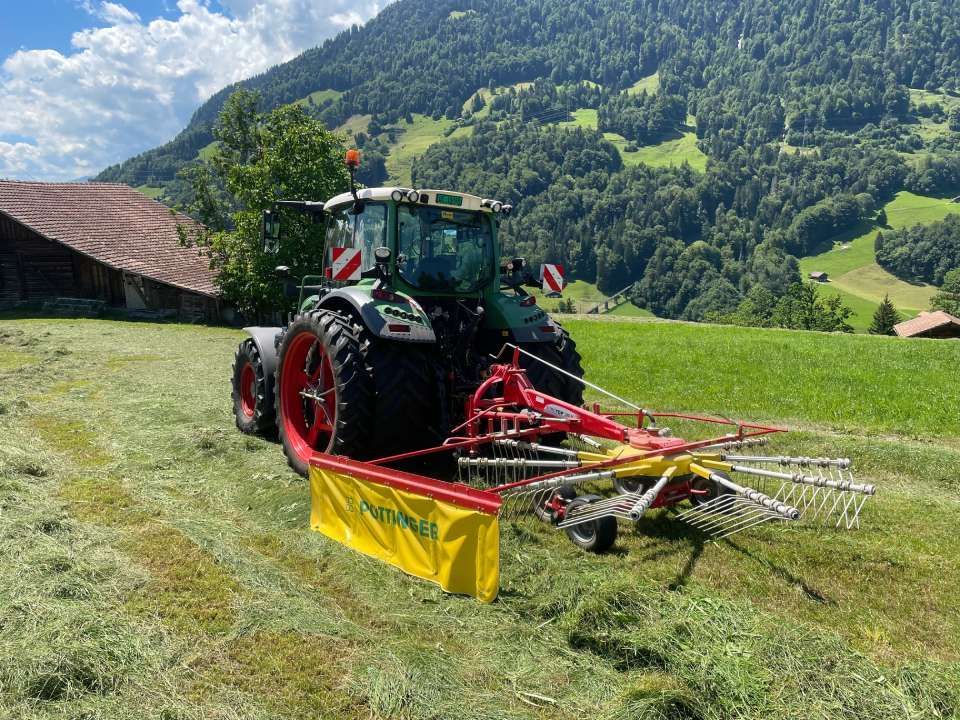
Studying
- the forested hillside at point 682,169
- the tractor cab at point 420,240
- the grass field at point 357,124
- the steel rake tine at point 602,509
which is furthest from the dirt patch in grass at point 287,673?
the grass field at point 357,124

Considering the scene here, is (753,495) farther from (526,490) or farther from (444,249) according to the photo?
(444,249)

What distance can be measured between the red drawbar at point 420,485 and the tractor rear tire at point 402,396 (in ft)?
2.05

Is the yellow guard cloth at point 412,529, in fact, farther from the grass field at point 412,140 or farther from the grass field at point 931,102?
the grass field at point 931,102

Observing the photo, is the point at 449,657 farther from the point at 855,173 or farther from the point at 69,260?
the point at 855,173

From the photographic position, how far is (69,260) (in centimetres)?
2647

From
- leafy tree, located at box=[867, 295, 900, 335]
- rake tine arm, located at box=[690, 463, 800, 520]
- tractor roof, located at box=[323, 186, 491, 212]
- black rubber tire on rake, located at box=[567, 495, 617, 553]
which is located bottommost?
leafy tree, located at box=[867, 295, 900, 335]

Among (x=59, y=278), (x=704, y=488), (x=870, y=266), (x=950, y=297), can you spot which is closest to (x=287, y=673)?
(x=704, y=488)

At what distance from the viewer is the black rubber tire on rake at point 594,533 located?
428 centimetres

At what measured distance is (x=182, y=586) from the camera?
385 cm

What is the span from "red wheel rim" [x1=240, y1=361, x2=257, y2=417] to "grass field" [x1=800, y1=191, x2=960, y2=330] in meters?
80.7

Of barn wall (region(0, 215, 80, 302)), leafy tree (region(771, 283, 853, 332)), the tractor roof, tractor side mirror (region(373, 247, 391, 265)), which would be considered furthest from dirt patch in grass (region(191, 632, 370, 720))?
leafy tree (region(771, 283, 853, 332))

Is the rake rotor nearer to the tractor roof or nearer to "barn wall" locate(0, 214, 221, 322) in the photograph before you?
the tractor roof

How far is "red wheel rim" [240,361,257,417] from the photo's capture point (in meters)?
7.73

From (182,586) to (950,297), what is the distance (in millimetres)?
85402
